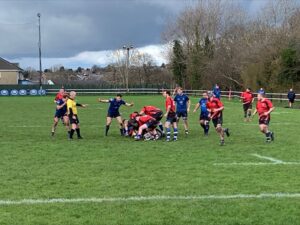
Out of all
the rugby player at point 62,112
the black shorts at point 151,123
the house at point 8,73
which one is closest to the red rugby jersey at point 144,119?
the black shorts at point 151,123

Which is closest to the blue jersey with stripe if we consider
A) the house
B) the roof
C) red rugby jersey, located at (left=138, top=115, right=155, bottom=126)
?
red rugby jersey, located at (left=138, top=115, right=155, bottom=126)

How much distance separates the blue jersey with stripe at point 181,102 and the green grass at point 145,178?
1759mm

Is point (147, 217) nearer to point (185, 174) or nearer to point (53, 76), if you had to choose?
point (185, 174)

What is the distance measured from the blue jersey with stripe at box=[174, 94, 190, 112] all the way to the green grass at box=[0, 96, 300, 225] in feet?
5.77

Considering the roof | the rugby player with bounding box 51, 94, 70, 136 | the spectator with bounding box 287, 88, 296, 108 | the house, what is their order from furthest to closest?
the roof → the house → the spectator with bounding box 287, 88, 296, 108 → the rugby player with bounding box 51, 94, 70, 136

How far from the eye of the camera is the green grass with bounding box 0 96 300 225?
7.14 metres

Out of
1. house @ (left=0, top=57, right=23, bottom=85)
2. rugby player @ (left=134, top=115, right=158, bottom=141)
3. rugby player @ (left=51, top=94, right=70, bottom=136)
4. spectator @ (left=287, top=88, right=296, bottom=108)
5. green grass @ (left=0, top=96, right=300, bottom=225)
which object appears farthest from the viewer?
house @ (left=0, top=57, right=23, bottom=85)

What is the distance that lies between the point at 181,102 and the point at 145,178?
9.82 m

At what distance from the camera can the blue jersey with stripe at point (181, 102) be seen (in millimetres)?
19438

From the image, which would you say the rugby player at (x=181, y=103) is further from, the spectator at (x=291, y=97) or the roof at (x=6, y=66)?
the roof at (x=6, y=66)

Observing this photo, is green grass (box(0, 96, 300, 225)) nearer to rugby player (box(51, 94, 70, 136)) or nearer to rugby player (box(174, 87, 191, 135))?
rugby player (box(51, 94, 70, 136))

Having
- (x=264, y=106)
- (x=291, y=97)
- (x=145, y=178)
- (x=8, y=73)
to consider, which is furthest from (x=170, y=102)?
(x=8, y=73)

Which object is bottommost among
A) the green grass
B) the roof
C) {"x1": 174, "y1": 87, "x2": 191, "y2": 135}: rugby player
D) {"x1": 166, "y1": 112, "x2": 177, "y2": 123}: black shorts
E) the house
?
the green grass

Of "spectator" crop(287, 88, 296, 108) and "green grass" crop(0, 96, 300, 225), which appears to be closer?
"green grass" crop(0, 96, 300, 225)
